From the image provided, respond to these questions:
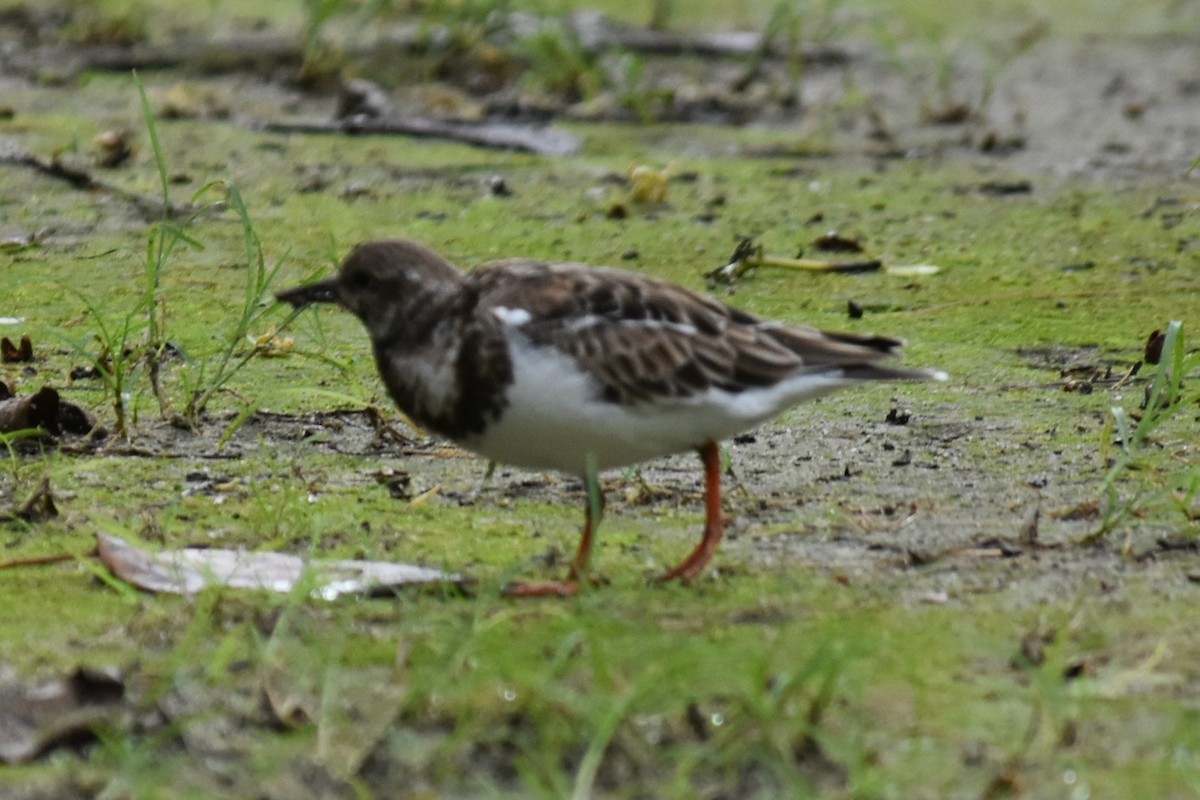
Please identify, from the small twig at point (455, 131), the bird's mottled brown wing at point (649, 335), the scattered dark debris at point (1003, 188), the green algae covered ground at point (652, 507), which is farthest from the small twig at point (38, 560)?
the scattered dark debris at point (1003, 188)

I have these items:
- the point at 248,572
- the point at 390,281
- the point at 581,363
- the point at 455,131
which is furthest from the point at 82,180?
the point at 581,363

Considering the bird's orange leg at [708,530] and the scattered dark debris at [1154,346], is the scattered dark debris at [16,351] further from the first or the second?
the scattered dark debris at [1154,346]

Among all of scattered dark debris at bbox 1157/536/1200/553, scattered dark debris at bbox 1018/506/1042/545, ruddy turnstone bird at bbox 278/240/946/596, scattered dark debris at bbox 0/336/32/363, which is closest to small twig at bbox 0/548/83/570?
ruddy turnstone bird at bbox 278/240/946/596

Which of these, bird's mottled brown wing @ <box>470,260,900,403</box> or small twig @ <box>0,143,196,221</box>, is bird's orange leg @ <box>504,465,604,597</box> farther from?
small twig @ <box>0,143,196,221</box>

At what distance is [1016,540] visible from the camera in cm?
398

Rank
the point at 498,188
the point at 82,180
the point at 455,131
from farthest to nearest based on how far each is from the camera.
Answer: the point at 455,131 < the point at 498,188 < the point at 82,180

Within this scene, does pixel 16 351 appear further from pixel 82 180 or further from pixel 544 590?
pixel 544 590

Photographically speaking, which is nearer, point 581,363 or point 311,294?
point 581,363

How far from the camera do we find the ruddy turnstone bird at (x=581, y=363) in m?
3.67

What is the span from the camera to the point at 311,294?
14.0 feet

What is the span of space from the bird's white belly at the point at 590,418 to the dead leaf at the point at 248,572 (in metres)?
0.30

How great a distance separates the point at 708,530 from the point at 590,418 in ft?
1.18

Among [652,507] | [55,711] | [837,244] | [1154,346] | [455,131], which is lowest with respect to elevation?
[455,131]

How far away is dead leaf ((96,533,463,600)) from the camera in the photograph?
3.58 m
